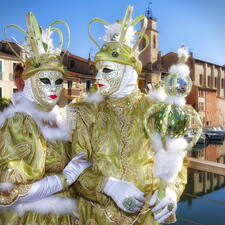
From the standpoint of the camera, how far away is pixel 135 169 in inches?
80.7

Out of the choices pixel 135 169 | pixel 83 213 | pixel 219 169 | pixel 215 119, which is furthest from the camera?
pixel 215 119

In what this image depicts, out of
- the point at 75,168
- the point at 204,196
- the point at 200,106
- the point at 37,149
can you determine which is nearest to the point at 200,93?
the point at 200,106

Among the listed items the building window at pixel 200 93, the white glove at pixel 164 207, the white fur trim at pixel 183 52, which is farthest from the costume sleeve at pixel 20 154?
the building window at pixel 200 93

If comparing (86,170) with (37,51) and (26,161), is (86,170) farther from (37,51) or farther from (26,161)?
(37,51)

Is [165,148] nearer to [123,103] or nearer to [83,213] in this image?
[123,103]

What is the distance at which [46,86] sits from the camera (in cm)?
223

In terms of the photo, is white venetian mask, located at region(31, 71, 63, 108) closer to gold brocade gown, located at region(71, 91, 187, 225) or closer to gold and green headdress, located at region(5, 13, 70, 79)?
gold and green headdress, located at region(5, 13, 70, 79)

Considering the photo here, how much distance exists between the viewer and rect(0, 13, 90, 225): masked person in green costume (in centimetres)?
196

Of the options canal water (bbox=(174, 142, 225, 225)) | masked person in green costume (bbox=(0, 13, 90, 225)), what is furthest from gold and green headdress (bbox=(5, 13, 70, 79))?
canal water (bbox=(174, 142, 225, 225))

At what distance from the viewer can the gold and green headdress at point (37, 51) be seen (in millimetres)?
2244

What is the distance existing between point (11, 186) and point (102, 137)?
0.71 m

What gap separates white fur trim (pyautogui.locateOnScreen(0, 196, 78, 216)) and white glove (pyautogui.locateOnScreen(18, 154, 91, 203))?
8 cm

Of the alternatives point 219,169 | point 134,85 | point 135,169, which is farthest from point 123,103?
point 219,169

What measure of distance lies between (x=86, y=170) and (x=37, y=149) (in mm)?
389
